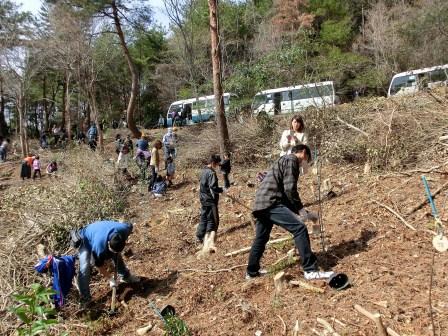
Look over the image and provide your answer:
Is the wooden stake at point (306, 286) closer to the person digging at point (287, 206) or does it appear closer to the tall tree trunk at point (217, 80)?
the person digging at point (287, 206)

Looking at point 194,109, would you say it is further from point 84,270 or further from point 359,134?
point 84,270

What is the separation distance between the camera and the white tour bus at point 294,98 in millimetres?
10555

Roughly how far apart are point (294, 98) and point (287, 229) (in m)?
9.10

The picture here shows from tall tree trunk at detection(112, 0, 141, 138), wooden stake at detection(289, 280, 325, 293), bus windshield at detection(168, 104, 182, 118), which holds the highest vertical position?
tall tree trunk at detection(112, 0, 141, 138)

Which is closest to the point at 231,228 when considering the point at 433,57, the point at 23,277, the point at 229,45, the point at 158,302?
the point at 158,302

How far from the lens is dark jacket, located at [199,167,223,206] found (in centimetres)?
617

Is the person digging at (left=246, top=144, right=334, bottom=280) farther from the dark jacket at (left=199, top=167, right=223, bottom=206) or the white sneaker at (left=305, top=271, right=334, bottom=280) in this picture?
the dark jacket at (left=199, top=167, right=223, bottom=206)

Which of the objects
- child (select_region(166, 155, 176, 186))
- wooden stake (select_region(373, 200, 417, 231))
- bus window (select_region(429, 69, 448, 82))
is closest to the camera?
wooden stake (select_region(373, 200, 417, 231))

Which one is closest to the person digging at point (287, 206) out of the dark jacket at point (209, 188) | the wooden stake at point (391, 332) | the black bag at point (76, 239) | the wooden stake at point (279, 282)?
the wooden stake at point (279, 282)

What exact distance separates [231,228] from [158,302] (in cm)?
238

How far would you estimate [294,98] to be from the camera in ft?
41.9

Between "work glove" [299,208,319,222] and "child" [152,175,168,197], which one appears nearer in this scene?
"work glove" [299,208,319,222]

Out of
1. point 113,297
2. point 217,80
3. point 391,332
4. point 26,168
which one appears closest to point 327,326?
point 391,332

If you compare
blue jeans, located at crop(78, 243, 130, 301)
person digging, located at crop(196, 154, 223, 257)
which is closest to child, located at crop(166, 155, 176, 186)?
person digging, located at crop(196, 154, 223, 257)
